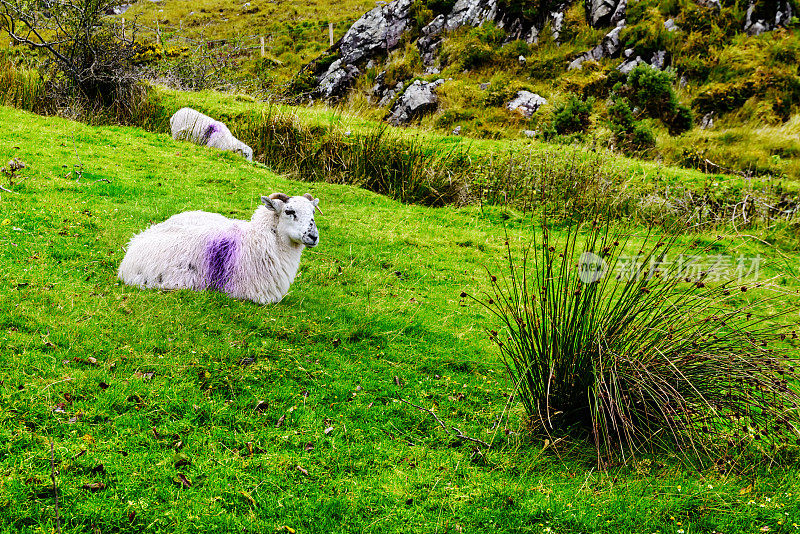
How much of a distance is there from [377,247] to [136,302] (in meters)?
3.98

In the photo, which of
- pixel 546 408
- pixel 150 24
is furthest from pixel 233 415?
pixel 150 24

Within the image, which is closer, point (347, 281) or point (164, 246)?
point (164, 246)

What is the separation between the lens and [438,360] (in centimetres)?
567

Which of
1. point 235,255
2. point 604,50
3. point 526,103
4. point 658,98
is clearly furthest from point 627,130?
point 235,255

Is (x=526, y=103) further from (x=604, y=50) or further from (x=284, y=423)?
(x=284, y=423)

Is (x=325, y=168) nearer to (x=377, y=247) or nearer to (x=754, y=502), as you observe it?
(x=377, y=247)

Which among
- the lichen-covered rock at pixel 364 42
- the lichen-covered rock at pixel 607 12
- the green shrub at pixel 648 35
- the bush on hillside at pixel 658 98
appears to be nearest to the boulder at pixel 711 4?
the green shrub at pixel 648 35

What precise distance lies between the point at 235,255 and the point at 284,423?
2.39 meters

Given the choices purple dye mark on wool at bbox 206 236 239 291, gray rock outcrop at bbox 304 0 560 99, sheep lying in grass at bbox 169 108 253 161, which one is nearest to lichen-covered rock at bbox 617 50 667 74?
gray rock outcrop at bbox 304 0 560 99

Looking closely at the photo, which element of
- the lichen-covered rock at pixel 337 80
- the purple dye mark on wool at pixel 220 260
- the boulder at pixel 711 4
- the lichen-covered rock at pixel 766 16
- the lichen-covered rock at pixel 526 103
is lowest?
the purple dye mark on wool at pixel 220 260

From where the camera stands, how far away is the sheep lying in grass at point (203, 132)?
13.3m

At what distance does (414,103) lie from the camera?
65.9ft

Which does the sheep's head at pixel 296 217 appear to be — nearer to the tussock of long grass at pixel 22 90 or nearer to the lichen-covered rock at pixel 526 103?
the tussock of long grass at pixel 22 90

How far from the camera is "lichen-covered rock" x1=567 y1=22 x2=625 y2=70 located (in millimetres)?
20172
